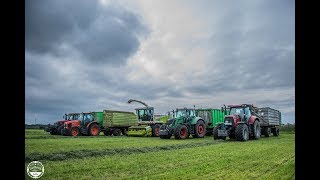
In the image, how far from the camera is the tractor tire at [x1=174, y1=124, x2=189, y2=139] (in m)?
17.8

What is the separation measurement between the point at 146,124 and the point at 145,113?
163cm

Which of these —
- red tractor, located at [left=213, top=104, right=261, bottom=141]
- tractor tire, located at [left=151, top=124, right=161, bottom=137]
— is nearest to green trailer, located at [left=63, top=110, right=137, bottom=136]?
tractor tire, located at [left=151, top=124, right=161, bottom=137]

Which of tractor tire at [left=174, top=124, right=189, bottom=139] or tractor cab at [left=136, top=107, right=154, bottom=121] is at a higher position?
tractor cab at [left=136, top=107, right=154, bottom=121]

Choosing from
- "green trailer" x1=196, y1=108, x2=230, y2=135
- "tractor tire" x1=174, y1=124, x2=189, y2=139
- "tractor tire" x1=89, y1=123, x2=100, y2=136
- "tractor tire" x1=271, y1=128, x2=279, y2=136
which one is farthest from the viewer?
"tractor tire" x1=89, y1=123, x2=100, y2=136

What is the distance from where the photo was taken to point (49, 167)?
293 inches

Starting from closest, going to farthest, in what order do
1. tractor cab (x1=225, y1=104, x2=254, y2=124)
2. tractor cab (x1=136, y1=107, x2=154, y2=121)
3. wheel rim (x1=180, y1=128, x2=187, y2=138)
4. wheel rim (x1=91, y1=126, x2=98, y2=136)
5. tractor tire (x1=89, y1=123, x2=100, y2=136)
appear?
tractor cab (x1=225, y1=104, x2=254, y2=124)
wheel rim (x1=180, y1=128, x2=187, y2=138)
tractor tire (x1=89, y1=123, x2=100, y2=136)
wheel rim (x1=91, y1=126, x2=98, y2=136)
tractor cab (x1=136, y1=107, x2=154, y2=121)

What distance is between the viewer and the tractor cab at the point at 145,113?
81.2 feet

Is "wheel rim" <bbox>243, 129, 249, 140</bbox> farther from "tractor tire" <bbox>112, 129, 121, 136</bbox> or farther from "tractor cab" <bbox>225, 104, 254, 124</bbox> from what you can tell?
"tractor tire" <bbox>112, 129, 121, 136</bbox>

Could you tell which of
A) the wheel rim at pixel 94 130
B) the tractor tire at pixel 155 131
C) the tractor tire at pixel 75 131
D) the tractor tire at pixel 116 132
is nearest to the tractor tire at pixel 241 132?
the tractor tire at pixel 155 131

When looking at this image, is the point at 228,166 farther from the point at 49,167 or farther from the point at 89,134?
the point at 89,134

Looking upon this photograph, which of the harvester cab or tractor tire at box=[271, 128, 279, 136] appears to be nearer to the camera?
tractor tire at box=[271, 128, 279, 136]

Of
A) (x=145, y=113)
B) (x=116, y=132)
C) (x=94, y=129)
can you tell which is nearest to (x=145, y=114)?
(x=145, y=113)
